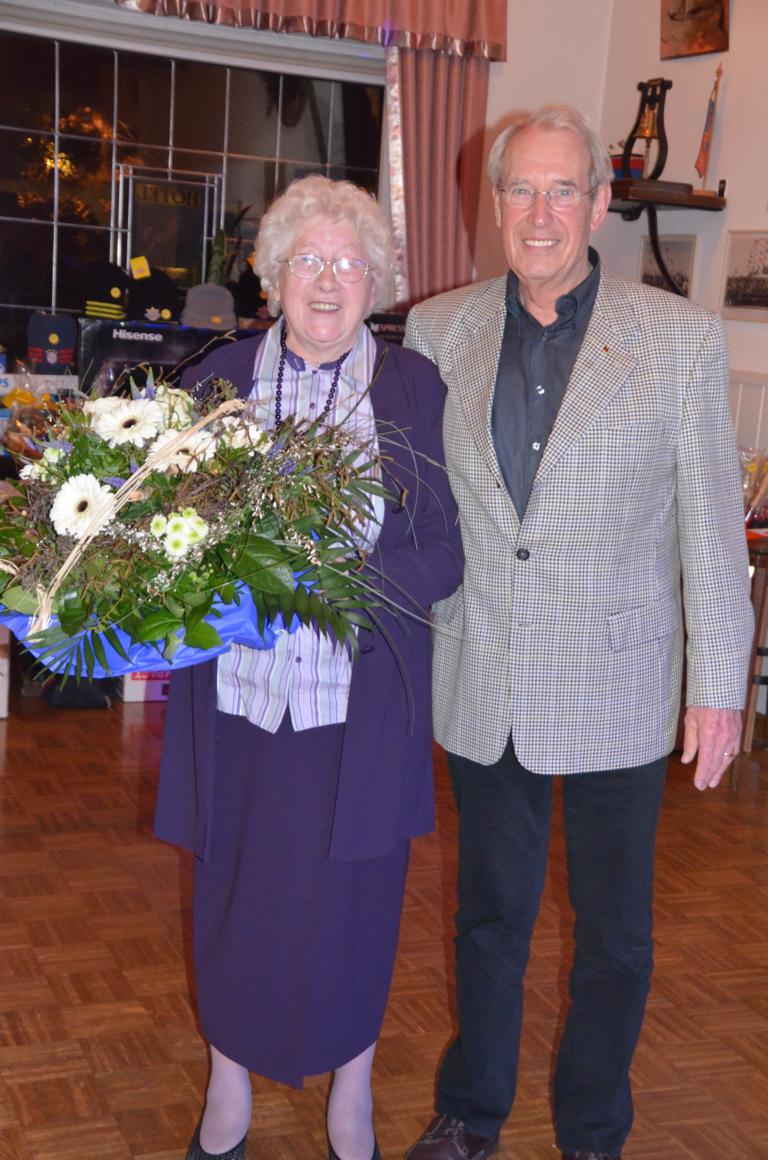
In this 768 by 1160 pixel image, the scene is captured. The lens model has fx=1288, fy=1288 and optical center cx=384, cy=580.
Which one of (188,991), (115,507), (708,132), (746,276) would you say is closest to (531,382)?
(115,507)

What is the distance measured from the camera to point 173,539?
164cm

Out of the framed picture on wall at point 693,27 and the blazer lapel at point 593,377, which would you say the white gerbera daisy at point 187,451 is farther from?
the framed picture on wall at point 693,27

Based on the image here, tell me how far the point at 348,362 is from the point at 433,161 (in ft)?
14.1

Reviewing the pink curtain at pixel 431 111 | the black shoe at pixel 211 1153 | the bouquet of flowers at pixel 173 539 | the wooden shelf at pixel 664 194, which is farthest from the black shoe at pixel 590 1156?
the pink curtain at pixel 431 111

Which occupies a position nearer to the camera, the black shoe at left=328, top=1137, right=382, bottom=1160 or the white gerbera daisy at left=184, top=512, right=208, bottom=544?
the white gerbera daisy at left=184, top=512, right=208, bottom=544

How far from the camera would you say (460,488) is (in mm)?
2113

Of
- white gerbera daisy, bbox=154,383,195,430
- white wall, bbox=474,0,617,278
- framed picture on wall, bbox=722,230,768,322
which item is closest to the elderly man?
white gerbera daisy, bbox=154,383,195,430

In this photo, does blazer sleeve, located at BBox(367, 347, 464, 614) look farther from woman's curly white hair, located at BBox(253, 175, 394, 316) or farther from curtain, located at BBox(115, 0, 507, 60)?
curtain, located at BBox(115, 0, 507, 60)

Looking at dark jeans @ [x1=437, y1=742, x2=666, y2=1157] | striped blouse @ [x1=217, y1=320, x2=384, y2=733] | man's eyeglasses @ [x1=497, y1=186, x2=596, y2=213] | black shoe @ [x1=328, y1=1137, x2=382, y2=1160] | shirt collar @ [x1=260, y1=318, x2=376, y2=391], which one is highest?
man's eyeglasses @ [x1=497, y1=186, x2=596, y2=213]

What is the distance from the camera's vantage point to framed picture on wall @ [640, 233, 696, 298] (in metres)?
5.62

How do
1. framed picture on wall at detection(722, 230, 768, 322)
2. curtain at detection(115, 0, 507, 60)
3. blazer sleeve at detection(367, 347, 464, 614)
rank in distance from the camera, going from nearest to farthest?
blazer sleeve at detection(367, 347, 464, 614), framed picture on wall at detection(722, 230, 768, 322), curtain at detection(115, 0, 507, 60)

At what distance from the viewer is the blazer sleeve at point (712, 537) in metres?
2.02

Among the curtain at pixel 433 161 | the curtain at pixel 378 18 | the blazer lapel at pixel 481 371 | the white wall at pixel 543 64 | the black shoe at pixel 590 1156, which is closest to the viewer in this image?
the blazer lapel at pixel 481 371

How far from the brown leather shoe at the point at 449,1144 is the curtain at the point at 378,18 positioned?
187 inches
